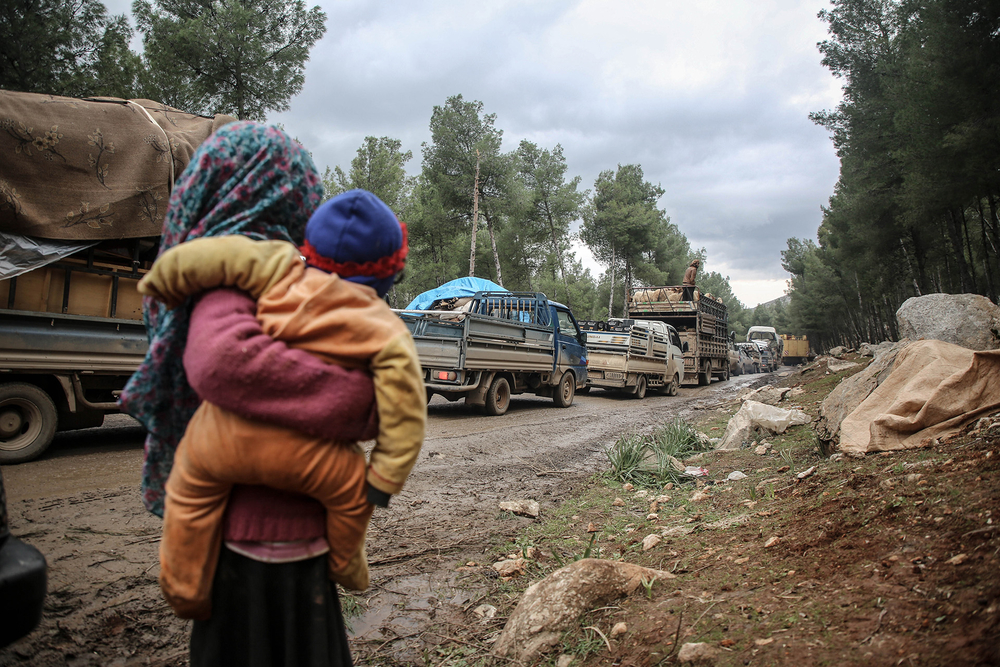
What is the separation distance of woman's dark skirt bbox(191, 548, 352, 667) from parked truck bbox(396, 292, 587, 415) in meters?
7.60

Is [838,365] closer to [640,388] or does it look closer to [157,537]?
[640,388]

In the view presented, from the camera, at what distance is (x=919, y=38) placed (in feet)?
45.3

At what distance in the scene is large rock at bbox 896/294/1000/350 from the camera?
719 centimetres

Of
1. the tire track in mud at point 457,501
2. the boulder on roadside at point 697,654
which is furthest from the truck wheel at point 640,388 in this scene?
the boulder on roadside at point 697,654

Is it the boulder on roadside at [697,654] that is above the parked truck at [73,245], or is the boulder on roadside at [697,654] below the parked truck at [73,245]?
below

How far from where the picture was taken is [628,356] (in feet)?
48.2

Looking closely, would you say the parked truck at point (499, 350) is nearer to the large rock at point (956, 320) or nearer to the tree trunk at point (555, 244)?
the large rock at point (956, 320)

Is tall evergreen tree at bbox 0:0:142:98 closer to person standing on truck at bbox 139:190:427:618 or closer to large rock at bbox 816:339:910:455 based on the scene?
person standing on truck at bbox 139:190:427:618

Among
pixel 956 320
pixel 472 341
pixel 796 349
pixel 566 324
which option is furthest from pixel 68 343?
pixel 796 349

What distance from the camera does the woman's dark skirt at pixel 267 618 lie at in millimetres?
1358

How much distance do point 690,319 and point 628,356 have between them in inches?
253

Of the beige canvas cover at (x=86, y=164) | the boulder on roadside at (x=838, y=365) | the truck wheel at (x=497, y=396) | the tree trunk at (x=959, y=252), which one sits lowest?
the truck wheel at (x=497, y=396)

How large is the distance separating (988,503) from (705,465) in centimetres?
337

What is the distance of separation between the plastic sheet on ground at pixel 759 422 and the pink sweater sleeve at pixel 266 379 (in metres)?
6.05
